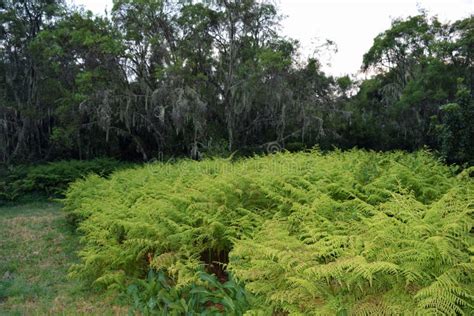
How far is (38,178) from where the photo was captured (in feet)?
58.7

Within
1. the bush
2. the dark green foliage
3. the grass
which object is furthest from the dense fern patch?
the bush

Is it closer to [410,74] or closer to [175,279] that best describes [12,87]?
[175,279]

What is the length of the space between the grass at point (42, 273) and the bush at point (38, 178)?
5431mm

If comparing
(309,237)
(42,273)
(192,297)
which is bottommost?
(42,273)

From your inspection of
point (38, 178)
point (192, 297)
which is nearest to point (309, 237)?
point (192, 297)

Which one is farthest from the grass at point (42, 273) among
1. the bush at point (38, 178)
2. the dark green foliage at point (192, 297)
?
the bush at point (38, 178)

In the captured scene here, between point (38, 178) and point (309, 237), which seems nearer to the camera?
point (309, 237)

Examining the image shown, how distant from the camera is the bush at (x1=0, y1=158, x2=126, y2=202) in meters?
17.2

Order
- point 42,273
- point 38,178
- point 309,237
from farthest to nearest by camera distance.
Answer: point 38,178
point 42,273
point 309,237

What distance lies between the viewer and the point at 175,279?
516 cm

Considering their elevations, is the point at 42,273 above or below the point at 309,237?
below

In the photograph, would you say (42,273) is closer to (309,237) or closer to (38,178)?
(309,237)

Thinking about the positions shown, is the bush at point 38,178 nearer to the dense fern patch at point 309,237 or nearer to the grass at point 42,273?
the grass at point 42,273

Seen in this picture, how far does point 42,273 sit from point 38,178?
39.9ft
